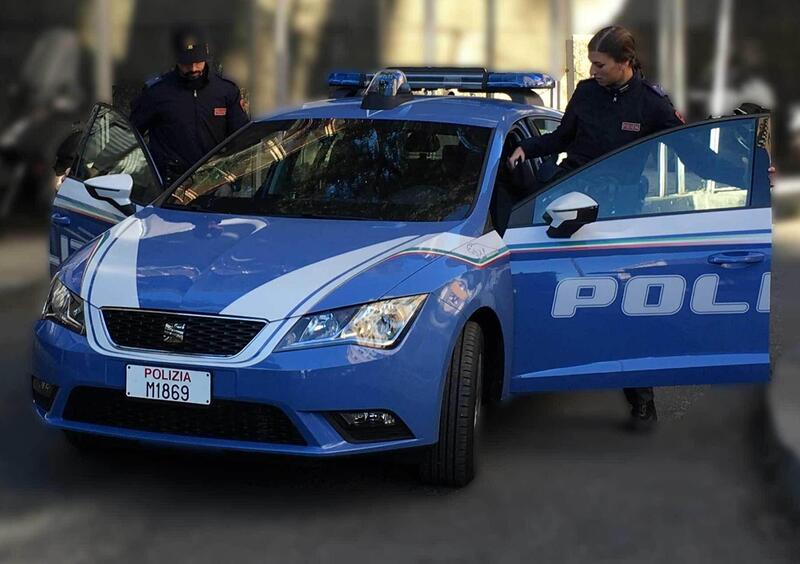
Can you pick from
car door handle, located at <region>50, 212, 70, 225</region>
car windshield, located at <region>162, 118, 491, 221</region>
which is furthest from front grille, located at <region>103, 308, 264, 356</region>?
car door handle, located at <region>50, 212, 70, 225</region>

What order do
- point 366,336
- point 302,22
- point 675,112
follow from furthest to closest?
point 302,22, point 675,112, point 366,336

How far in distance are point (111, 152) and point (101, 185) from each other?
936mm

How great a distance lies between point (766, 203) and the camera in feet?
20.0

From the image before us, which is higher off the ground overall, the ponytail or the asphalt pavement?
the ponytail

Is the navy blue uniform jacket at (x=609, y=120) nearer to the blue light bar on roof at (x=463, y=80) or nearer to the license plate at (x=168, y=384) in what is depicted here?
the blue light bar on roof at (x=463, y=80)

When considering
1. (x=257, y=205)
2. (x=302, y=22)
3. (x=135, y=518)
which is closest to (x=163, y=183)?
(x=257, y=205)

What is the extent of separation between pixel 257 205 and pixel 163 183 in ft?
4.07

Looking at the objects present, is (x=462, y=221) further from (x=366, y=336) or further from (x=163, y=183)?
(x=163, y=183)

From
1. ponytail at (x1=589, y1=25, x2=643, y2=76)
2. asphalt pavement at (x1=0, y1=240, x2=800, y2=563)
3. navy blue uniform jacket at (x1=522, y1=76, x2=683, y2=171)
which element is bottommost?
asphalt pavement at (x1=0, y1=240, x2=800, y2=563)

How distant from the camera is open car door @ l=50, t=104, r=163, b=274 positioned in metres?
6.52

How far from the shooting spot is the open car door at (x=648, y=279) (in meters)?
5.93

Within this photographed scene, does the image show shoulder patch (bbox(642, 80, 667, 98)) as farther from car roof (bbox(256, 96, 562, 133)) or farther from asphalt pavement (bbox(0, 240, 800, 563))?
asphalt pavement (bbox(0, 240, 800, 563))

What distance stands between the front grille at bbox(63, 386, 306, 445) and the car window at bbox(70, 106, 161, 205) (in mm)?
2032

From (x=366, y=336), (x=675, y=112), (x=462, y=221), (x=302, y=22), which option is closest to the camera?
(x=366, y=336)
